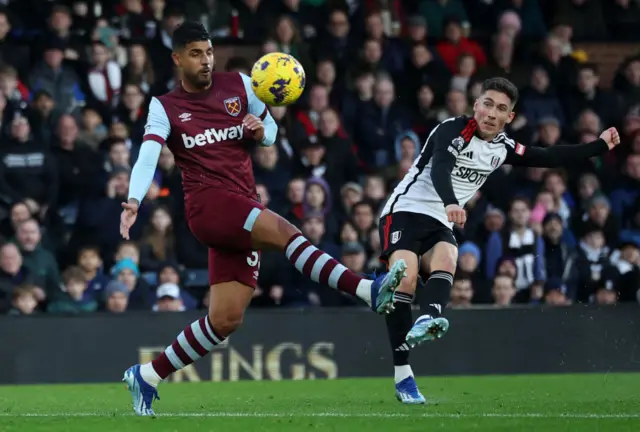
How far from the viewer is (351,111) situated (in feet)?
47.8

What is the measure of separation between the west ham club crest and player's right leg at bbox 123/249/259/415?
84 centimetres

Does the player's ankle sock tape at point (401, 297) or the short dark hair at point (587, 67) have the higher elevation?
the short dark hair at point (587, 67)

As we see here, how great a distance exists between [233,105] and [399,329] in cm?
210

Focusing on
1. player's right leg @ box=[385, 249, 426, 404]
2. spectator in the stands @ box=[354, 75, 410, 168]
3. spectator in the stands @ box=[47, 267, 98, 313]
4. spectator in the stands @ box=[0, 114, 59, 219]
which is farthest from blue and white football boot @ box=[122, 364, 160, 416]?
spectator in the stands @ box=[354, 75, 410, 168]

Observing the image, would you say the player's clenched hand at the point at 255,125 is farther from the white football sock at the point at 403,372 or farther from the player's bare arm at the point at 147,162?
the white football sock at the point at 403,372

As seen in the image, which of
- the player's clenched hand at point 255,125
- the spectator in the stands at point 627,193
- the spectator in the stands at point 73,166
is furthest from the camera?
the spectator in the stands at point 627,193

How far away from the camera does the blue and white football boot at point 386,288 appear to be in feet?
23.7

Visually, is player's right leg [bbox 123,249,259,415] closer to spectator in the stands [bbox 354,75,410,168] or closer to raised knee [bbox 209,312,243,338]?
raised knee [bbox 209,312,243,338]

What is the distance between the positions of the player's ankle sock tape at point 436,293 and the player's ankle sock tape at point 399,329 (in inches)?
10.8

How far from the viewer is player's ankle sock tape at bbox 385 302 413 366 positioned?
8.98 m

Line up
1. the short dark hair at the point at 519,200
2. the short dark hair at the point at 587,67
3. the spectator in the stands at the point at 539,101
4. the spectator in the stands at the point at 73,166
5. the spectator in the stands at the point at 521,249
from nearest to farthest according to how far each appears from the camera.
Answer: the spectator in the stands at the point at 73,166
the spectator in the stands at the point at 521,249
the short dark hair at the point at 519,200
the spectator in the stands at the point at 539,101
the short dark hair at the point at 587,67

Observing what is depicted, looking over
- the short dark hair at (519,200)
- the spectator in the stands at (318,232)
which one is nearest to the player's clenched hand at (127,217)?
the spectator in the stands at (318,232)

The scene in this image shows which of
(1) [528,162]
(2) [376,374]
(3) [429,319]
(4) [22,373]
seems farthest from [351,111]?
(3) [429,319]

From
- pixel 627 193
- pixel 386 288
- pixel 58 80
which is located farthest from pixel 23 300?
pixel 627 193
